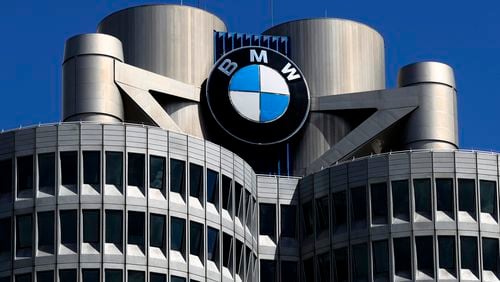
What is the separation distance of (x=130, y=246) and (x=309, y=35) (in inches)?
1091

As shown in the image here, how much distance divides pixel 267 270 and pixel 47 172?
18.2m

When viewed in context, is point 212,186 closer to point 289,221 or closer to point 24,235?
point 289,221

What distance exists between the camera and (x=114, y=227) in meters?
136

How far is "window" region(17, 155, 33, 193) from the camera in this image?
138 meters

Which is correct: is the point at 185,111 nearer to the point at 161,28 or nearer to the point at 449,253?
the point at 161,28

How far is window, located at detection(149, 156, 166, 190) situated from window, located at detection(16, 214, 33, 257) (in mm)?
8201

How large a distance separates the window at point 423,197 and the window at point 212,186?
43.3 feet

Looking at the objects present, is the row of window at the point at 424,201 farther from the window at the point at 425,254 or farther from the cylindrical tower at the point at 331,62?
the cylindrical tower at the point at 331,62

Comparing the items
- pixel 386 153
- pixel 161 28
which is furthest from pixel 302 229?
pixel 161 28

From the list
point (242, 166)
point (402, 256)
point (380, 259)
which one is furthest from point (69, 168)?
point (402, 256)

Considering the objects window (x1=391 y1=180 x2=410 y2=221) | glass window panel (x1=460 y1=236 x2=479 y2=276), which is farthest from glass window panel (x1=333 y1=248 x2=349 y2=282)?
glass window panel (x1=460 y1=236 x2=479 y2=276)

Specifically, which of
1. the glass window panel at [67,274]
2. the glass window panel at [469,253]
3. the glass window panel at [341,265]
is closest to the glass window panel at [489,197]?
the glass window panel at [469,253]

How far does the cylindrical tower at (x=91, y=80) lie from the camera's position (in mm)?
143875

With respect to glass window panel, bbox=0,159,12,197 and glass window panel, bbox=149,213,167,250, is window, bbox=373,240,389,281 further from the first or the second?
glass window panel, bbox=0,159,12,197
